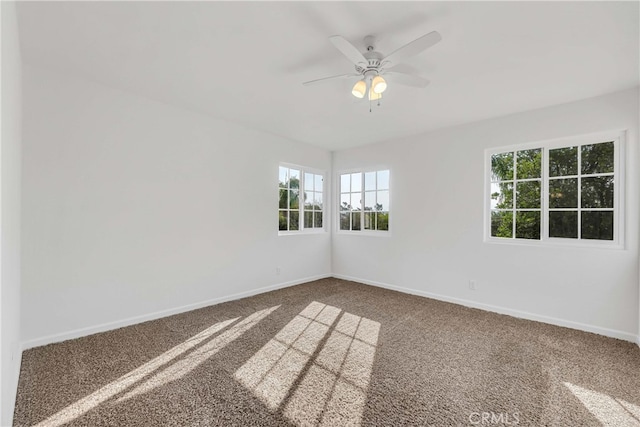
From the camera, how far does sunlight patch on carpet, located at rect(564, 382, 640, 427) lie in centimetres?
171

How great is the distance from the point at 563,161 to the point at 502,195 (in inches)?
27.7

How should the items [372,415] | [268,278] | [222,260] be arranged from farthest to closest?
1. [268,278]
2. [222,260]
3. [372,415]

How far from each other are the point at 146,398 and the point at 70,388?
583mm

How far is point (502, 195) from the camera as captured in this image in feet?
12.1

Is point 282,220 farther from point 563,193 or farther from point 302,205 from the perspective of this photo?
point 563,193

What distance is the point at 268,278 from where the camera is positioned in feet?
14.6

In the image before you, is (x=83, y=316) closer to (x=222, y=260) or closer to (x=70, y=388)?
(x=70, y=388)

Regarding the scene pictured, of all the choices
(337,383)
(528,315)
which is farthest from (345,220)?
(337,383)

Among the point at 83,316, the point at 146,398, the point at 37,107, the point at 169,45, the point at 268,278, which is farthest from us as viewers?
the point at 268,278

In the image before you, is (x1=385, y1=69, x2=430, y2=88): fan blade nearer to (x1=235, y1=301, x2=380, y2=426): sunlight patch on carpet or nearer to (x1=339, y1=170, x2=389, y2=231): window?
(x1=235, y1=301, x2=380, y2=426): sunlight patch on carpet

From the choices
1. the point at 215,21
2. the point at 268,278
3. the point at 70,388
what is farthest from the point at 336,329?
the point at 215,21

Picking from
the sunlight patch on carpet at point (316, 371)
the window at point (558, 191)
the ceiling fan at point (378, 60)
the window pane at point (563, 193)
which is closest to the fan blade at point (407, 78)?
the ceiling fan at point (378, 60)

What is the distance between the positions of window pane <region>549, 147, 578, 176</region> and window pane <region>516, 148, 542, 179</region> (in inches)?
4.4

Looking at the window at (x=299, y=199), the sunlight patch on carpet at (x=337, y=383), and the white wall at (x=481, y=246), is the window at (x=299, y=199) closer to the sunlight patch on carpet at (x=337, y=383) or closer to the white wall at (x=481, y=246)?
the white wall at (x=481, y=246)
